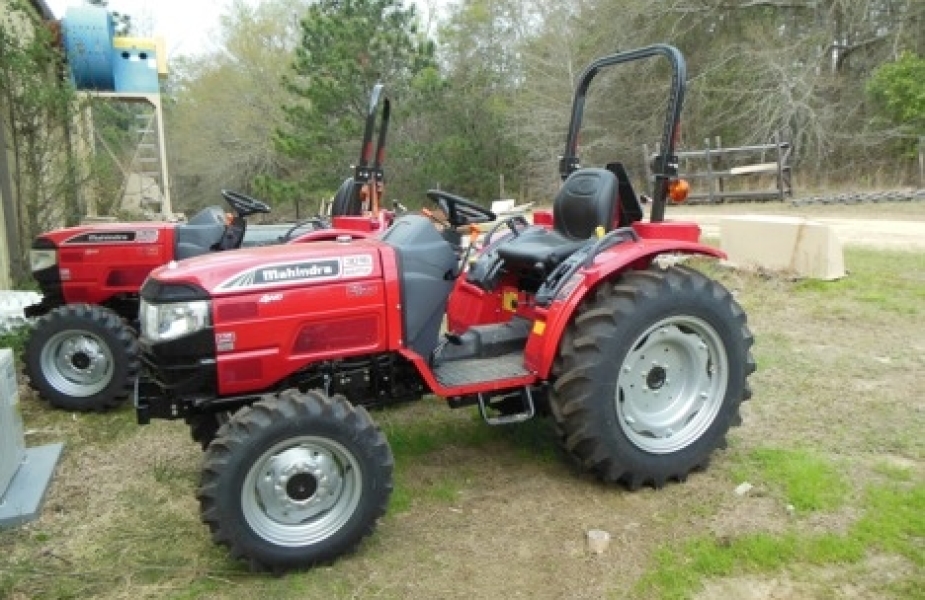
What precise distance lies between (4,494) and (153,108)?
1156 centimetres

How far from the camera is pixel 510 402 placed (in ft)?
12.4

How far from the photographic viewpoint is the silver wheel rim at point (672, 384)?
3506 mm

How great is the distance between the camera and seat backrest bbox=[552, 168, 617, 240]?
3812 millimetres

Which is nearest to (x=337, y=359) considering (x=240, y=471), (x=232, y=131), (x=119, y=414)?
(x=240, y=471)

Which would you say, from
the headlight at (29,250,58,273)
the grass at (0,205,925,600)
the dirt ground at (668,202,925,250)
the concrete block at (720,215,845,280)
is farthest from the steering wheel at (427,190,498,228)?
the dirt ground at (668,202,925,250)

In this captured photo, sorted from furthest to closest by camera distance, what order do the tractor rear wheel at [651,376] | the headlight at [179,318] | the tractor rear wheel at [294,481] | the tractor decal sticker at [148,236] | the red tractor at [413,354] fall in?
1. the tractor decal sticker at [148,236]
2. the tractor rear wheel at [651,376]
3. the headlight at [179,318]
4. the red tractor at [413,354]
5. the tractor rear wheel at [294,481]

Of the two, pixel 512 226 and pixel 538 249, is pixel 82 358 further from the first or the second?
pixel 538 249

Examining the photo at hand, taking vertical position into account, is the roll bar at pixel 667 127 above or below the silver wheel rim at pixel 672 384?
above

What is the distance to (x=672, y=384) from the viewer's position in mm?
3648

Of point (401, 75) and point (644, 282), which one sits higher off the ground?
point (401, 75)

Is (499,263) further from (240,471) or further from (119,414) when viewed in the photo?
(119,414)

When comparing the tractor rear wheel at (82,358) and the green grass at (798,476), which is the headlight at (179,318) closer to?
the tractor rear wheel at (82,358)

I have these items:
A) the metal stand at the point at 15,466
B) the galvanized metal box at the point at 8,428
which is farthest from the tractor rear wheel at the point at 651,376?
the galvanized metal box at the point at 8,428

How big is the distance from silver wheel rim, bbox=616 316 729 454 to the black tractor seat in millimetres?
603
